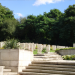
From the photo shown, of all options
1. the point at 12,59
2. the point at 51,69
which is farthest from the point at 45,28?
the point at 12,59

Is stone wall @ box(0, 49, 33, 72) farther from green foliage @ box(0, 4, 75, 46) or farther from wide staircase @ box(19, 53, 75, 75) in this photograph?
green foliage @ box(0, 4, 75, 46)

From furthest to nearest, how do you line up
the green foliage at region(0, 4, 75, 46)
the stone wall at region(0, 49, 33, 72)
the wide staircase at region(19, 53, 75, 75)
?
the green foliage at region(0, 4, 75, 46)
the stone wall at region(0, 49, 33, 72)
the wide staircase at region(19, 53, 75, 75)

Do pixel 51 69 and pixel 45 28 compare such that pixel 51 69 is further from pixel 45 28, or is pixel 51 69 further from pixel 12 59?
pixel 45 28

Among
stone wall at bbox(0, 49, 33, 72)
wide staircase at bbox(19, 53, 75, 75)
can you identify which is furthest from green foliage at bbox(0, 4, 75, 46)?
stone wall at bbox(0, 49, 33, 72)

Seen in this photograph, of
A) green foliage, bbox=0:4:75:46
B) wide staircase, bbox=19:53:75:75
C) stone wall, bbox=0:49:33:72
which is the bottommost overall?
wide staircase, bbox=19:53:75:75

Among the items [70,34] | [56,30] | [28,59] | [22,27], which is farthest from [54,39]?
[28,59]

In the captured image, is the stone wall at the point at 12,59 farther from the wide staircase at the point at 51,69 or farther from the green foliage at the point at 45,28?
the green foliage at the point at 45,28

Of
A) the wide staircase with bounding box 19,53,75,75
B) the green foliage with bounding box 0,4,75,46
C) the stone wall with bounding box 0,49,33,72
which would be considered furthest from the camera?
the green foliage with bounding box 0,4,75,46

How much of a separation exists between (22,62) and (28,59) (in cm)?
110

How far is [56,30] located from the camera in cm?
3772

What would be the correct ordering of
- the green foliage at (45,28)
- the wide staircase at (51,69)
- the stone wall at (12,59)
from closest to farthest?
1. the wide staircase at (51,69)
2. the stone wall at (12,59)
3. the green foliage at (45,28)

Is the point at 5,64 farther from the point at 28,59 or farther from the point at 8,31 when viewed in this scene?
the point at 8,31

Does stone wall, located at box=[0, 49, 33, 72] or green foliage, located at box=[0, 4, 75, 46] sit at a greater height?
green foliage, located at box=[0, 4, 75, 46]

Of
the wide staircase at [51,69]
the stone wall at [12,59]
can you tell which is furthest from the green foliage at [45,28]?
the stone wall at [12,59]
